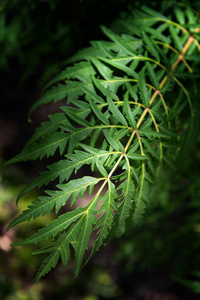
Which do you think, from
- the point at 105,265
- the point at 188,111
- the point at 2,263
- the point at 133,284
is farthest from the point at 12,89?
the point at 188,111

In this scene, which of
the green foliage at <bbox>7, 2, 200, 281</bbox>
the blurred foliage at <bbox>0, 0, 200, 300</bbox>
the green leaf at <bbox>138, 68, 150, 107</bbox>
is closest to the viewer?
the green foliage at <bbox>7, 2, 200, 281</bbox>

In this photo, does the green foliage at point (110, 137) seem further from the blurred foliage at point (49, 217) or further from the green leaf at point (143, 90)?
the blurred foliage at point (49, 217)

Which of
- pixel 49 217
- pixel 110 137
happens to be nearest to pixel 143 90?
pixel 110 137

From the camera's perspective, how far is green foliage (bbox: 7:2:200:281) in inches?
26.4

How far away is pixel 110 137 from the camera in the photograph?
0.72 metres

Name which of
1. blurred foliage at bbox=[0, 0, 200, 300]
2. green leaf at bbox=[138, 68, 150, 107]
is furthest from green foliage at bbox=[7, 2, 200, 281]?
blurred foliage at bbox=[0, 0, 200, 300]

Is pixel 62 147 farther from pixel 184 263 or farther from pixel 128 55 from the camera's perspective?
pixel 184 263

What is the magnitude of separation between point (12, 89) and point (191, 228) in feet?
9.16

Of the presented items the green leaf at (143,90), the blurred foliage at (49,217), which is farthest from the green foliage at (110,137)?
the blurred foliage at (49,217)

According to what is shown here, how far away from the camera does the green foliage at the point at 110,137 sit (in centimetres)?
67

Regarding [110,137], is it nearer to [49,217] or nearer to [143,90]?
[143,90]

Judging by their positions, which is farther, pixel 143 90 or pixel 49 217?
pixel 49 217

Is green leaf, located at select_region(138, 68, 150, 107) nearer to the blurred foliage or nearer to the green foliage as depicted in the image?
the green foliage

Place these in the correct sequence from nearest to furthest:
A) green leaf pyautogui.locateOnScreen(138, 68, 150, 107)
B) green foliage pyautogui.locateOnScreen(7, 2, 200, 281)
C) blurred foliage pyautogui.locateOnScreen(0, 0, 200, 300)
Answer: green foliage pyautogui.locateOnScreen(7, 2, 200, 281) < green leaf pyautogui.locateOnScreen(138, 68, 150, 107) < blurred foliage pyautogui.locateOnScreen(0, 0, 200, 300)
